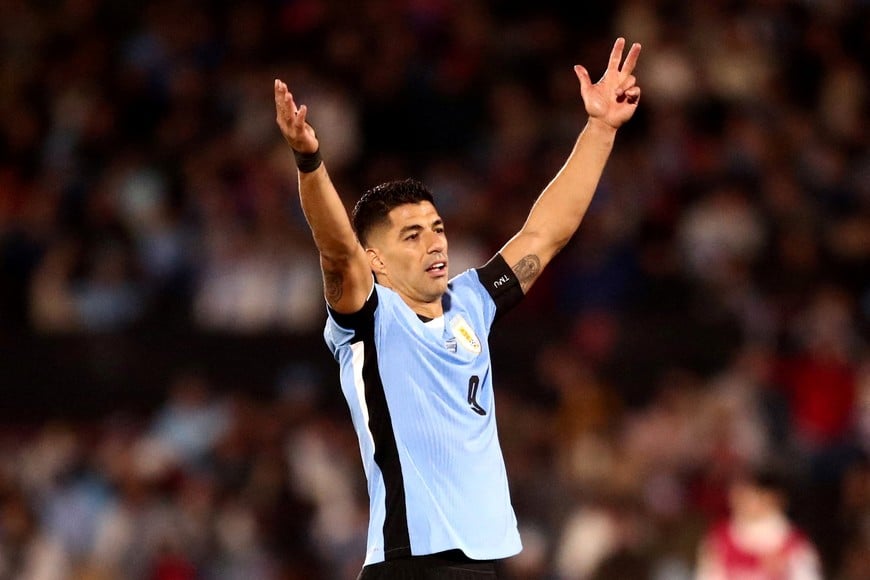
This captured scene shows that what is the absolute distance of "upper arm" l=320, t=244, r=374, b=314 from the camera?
14.9ft

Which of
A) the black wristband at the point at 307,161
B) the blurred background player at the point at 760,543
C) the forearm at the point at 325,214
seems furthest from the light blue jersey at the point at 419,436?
the blurred background player at the point at 760,543

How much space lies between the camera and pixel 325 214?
4.44 meters

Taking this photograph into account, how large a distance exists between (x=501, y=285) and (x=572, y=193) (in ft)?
1.49

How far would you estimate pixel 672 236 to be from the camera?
11.5 m

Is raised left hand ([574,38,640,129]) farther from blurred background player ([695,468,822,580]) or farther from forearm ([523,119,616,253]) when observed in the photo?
blurred background player ([695,468,822,580])

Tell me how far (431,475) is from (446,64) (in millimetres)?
8872

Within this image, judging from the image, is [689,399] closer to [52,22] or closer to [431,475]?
[431,475]

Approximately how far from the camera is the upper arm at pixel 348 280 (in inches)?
178

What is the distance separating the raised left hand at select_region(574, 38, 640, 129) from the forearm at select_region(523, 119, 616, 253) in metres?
0.04

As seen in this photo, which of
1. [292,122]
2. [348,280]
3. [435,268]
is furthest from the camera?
[435,268]

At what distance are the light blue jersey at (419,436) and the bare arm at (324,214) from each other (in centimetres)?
12

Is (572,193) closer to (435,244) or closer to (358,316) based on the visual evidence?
(435,244)

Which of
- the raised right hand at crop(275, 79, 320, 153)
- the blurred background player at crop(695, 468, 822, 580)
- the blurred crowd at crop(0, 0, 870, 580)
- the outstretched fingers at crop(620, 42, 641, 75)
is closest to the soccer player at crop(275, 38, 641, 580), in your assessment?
the raised right hand at crop(275, 79, 320, 153)

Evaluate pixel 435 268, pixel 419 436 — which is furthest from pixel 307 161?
pixel 419 436
